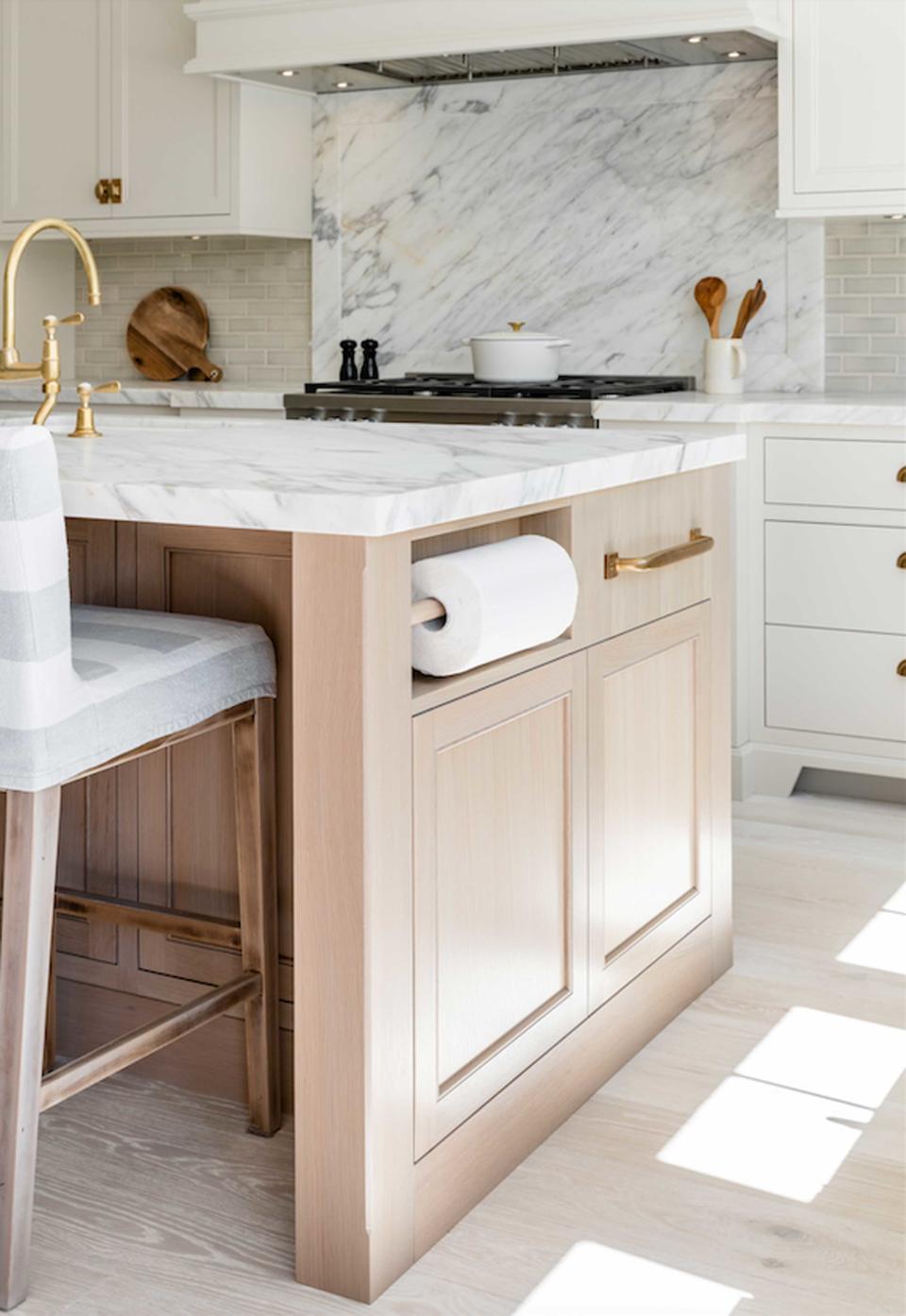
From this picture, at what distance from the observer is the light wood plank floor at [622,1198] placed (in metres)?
1.78

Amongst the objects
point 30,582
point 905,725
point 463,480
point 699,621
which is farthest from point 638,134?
point 30,582

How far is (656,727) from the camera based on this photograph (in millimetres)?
2439

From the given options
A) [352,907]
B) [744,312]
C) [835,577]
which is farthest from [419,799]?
[744,312]

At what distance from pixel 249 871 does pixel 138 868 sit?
27cm

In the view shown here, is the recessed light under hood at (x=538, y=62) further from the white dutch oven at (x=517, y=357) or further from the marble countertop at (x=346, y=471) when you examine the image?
the marble countertop at (x=346, y=471)

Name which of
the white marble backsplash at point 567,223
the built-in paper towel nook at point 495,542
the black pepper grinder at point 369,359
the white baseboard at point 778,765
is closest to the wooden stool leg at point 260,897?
the built-in paper towel nook at point 495,542

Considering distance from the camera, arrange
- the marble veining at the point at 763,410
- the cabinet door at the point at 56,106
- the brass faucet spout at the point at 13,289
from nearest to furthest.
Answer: the brass faucet spout at the point at 13,289 < the marble veining at the point at 763,410 < the cabinet door at the point at 56,106

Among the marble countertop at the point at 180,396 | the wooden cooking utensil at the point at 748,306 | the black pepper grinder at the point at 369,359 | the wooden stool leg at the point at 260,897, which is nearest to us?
the wooden stool leg at the point at 260,897

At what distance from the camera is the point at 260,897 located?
2.08 metres

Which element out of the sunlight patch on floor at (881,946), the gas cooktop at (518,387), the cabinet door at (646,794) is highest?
the gas cooktop at (518,387)

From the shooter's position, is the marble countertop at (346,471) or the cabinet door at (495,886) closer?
the marble countertop at (346,471)

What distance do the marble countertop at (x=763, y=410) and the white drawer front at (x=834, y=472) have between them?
6 centimetres

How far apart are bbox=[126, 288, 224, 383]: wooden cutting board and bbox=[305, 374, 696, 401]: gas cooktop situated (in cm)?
82

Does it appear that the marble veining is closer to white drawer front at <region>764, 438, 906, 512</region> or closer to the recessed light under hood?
white drawer front at <region>764, 438, 906, 512</region>
